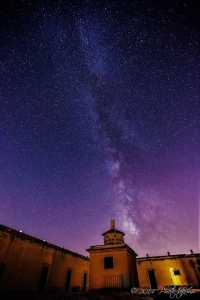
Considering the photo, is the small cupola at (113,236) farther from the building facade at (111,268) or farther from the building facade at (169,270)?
the building facade at (111,268)

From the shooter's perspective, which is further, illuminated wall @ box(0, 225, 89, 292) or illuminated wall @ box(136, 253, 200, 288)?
illuminated wall @ box(136, 253, 200, 288)

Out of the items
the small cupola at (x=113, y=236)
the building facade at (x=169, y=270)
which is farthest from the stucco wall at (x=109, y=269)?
the small cupola at (x=113, y=236)

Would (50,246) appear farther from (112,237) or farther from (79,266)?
(112,237)

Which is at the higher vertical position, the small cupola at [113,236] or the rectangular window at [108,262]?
the small cupola at [113,236]

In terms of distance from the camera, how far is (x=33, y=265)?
17.4 metres

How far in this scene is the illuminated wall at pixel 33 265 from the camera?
15273 mm

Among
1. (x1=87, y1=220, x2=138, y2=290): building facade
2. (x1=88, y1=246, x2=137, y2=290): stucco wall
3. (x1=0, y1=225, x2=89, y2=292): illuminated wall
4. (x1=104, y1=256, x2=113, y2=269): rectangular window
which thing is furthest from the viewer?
(x1=104, y1=256, x2=113, y2=269): rectangular window

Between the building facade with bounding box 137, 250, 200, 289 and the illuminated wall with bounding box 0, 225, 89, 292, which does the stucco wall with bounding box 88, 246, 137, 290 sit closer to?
→ the illuminated wall with bounding box 0, 225, 89, 292

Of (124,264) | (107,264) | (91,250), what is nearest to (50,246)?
(91,250)

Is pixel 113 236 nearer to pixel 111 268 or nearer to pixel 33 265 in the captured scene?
pixel 111 268

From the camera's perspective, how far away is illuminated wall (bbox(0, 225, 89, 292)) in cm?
A: 1527

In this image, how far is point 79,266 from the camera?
2420 centimetres

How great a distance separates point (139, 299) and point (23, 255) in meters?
11.3

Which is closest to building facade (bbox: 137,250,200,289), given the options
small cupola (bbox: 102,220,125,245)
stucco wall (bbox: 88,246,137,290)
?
small cupola (bbox: 102,220,125,245)
